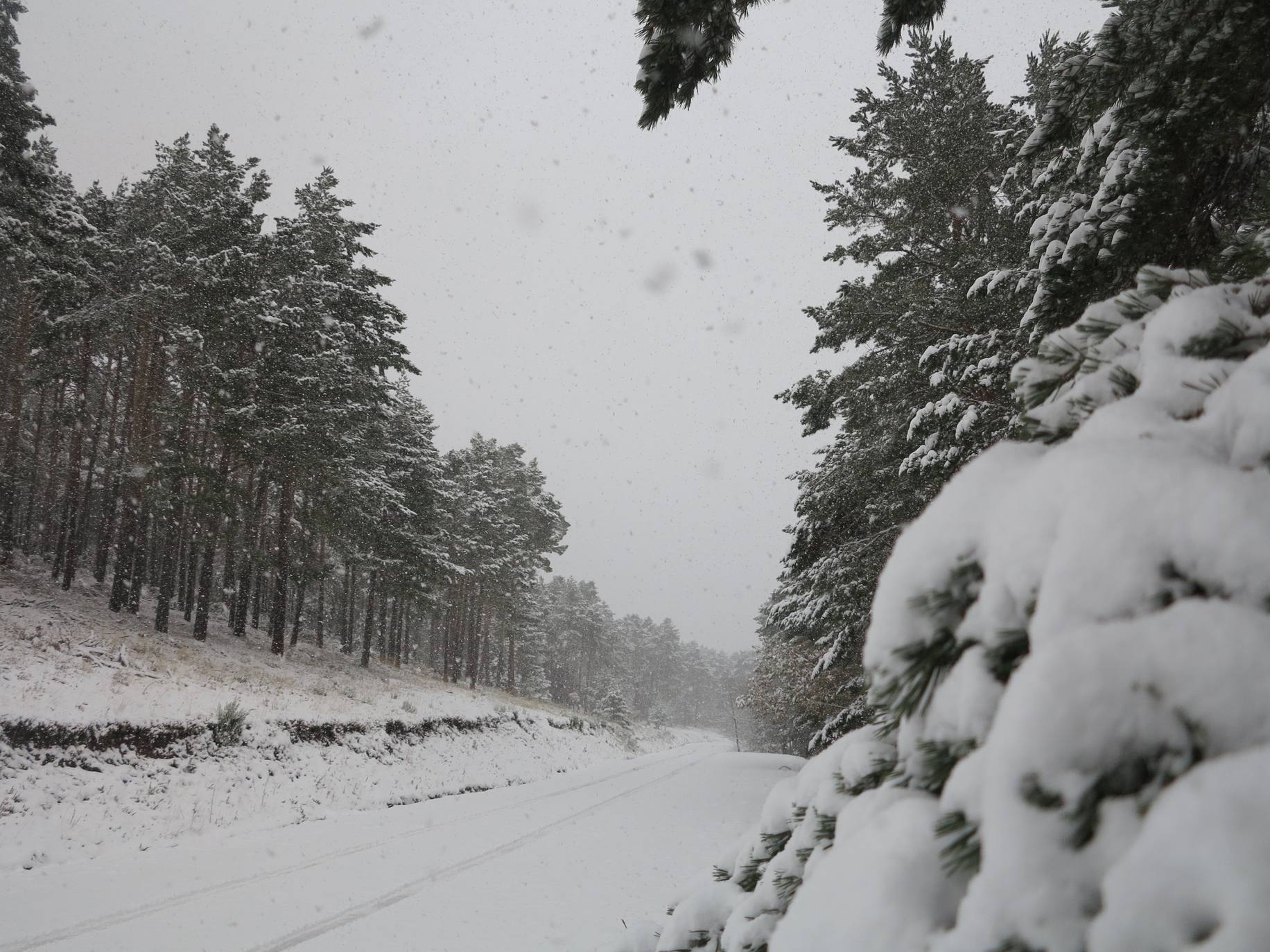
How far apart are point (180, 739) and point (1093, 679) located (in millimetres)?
12987

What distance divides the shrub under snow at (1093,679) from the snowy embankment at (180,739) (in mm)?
9800

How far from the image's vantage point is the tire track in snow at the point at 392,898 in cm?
517

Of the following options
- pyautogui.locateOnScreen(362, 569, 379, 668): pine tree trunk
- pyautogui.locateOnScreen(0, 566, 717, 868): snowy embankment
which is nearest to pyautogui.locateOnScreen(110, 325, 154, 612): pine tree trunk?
pyautogui.locateOnScreen(0, 566, 717, 868): snowy embankment

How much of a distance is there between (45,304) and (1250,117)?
1039 inches

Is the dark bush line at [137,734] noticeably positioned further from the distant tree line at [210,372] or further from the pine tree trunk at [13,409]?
the pine tree trunk at [13,409]

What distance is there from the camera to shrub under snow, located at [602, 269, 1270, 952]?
0.56m

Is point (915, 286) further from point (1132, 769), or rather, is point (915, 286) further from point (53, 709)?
point (53, 709)

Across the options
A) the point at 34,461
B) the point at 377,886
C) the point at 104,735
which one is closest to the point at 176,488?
the point at 104,735

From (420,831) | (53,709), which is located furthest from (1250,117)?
(53,709)

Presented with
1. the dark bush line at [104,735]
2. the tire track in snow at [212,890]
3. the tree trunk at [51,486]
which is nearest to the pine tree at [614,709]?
the tree trunk at [51,486]

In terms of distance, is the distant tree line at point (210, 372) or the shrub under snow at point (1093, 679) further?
the distant tree line at point (210, 372)

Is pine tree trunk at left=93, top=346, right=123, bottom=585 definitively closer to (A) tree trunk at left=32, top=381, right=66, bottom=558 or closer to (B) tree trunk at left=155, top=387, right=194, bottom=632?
(A) tree trunk at left=32, top=381, right=66, bottom=558

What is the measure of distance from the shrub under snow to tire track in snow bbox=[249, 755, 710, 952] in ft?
20.3

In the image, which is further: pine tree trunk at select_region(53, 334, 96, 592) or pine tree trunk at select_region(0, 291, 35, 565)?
pine tree trunk at select_region(53, 334, 96, 592)
